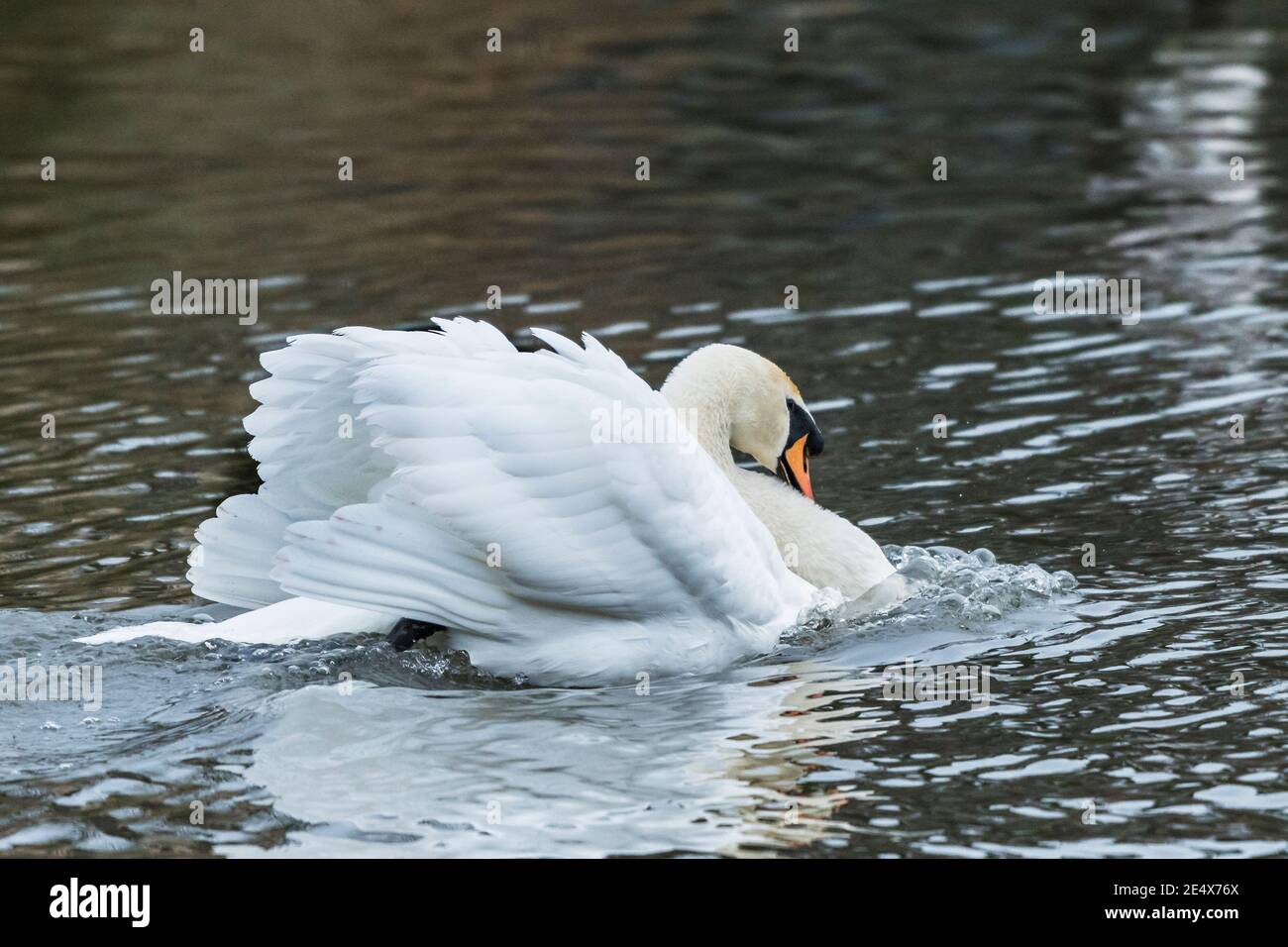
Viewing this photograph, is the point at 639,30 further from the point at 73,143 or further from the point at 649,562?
the point at 649,562

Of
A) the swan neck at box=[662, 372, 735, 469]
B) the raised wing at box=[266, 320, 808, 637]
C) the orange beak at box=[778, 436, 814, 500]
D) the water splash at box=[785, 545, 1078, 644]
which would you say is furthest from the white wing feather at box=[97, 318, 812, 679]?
the orange beak at box=[778, 436, 814, 500]

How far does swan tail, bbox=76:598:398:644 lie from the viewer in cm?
728

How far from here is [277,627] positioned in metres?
7.34

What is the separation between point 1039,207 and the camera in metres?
15.5

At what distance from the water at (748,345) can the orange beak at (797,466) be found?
0.52 metres

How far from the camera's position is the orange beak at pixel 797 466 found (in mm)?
8469

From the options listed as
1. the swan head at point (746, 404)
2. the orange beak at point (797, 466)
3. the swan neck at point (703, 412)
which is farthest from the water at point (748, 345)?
the swan neck at point (703, 412)

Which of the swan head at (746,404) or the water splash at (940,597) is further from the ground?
the swan head at (746,404)

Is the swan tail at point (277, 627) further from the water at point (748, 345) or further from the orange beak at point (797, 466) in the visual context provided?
the orange beak at point (797, 466)

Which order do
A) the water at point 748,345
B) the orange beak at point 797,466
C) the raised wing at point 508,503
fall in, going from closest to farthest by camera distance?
1. the water at point 748,345
2. the raised wing at point 508,503
3. the orange beak at point 797,466

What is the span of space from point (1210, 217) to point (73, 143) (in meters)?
10.5

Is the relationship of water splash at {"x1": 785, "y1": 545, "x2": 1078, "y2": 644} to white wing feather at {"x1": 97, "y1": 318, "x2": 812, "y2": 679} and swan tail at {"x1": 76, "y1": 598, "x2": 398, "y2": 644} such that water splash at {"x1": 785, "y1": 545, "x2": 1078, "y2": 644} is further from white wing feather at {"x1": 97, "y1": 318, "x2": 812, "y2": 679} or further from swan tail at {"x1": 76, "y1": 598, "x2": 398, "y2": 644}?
swan tail at {"x1": 76, "y1": 598, "x2": 398, "y2": 644}

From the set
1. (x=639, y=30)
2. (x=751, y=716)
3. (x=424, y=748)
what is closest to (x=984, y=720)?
(x=751, y=716)

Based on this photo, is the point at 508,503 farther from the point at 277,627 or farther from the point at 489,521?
the point at 277,627
